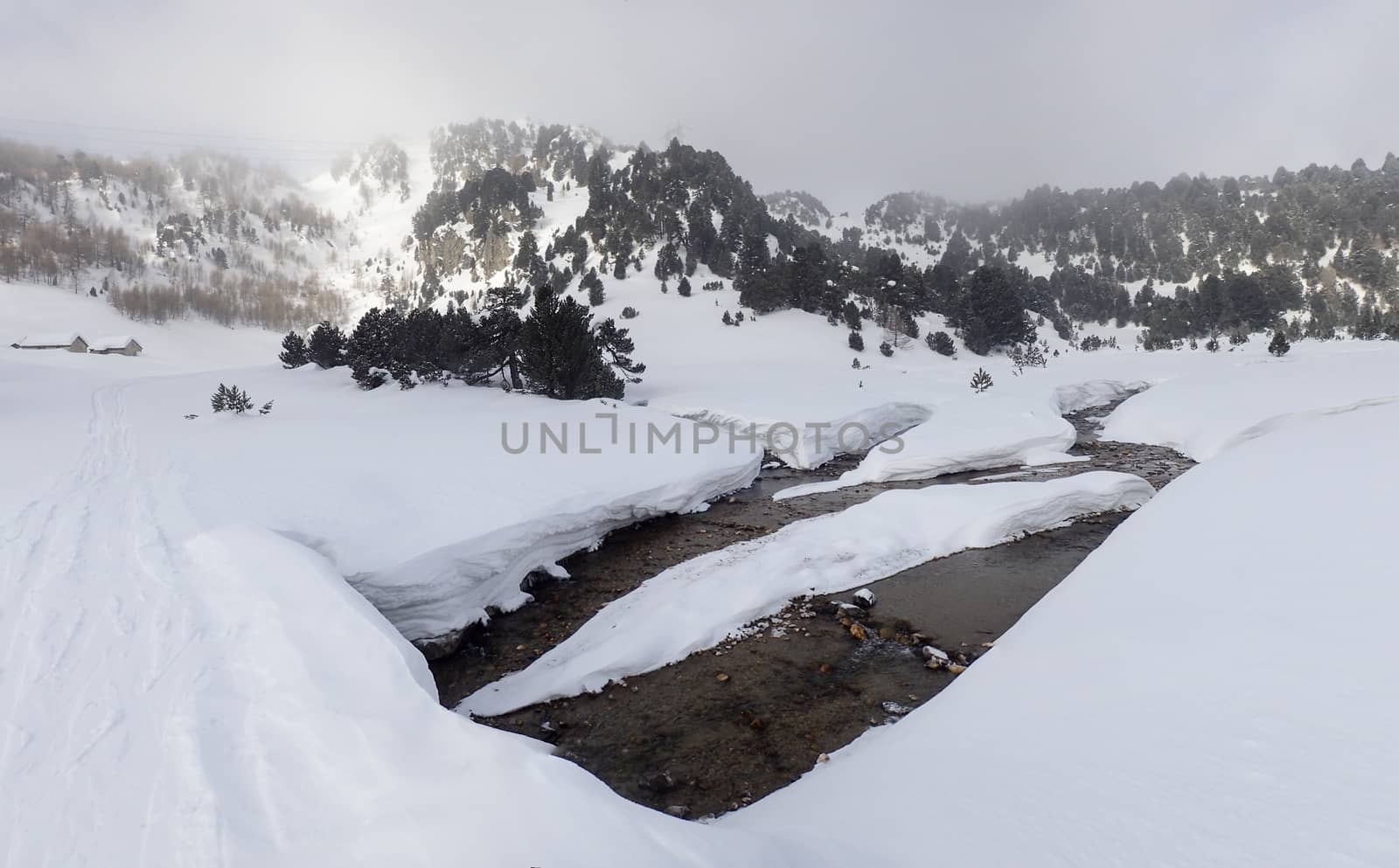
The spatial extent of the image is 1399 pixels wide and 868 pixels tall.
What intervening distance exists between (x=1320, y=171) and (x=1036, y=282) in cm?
6491

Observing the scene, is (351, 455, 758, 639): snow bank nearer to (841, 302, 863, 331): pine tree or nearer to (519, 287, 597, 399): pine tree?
(519, 287, 597, 399): pine tree

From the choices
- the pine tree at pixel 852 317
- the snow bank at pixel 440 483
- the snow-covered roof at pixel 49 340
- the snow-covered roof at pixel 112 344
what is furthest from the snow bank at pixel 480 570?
the snow-covered roof at pixel 49 340

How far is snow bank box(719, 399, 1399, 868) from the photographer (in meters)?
2.72

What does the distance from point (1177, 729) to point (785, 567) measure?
661cm

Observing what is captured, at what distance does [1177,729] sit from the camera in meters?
3.50

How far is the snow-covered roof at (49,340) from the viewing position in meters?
60.7

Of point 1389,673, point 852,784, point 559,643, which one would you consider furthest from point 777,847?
point 559,643

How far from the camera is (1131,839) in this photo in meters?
2.78

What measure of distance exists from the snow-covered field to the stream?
562 millimetres

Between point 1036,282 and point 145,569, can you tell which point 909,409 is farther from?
point 1036,282

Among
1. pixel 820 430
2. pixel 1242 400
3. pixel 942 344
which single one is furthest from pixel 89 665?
pixel 942 344

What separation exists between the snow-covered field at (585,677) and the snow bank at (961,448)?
413 centimetres

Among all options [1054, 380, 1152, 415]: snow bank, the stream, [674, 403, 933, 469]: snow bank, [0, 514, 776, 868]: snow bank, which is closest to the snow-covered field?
[0, 514, 776, 868]: snow bank

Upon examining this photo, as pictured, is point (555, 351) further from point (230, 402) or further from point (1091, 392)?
point (1091, 392)
